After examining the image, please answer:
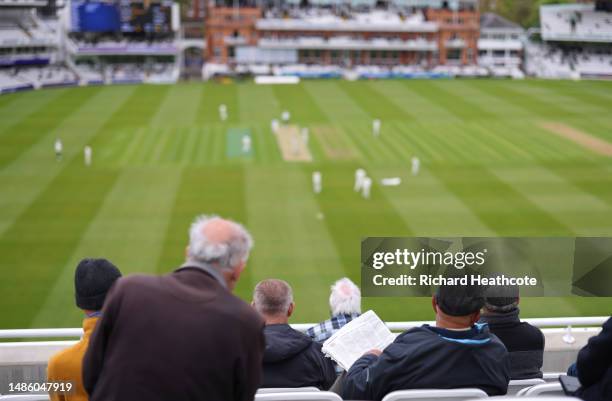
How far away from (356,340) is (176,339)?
185 centimetres

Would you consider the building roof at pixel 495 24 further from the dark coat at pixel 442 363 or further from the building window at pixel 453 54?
the dark coat at pixel 442 363

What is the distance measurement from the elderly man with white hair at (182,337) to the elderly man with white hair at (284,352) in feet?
4.00

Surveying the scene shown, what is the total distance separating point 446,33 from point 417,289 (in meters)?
57.9

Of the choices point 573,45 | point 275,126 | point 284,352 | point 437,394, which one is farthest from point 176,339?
point 573,45

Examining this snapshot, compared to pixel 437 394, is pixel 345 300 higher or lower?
lower

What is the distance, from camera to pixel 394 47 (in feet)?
190

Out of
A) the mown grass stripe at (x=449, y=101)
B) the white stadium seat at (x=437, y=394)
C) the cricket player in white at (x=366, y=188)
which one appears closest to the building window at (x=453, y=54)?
the mown grass stripe at (x=449, y=101)

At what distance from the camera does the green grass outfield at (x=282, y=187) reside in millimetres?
15031

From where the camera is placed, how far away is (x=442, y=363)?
3.61 meters

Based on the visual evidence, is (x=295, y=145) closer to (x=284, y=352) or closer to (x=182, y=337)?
(x=284, y=352)

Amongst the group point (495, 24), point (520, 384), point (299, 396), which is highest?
point (495, 24)

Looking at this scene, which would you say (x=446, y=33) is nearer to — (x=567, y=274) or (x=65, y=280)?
(x=65, y=280)

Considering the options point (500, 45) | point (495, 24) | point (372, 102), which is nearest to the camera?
point (372, 102)

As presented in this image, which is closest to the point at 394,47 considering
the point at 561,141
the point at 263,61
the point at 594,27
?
the point at 263,61
